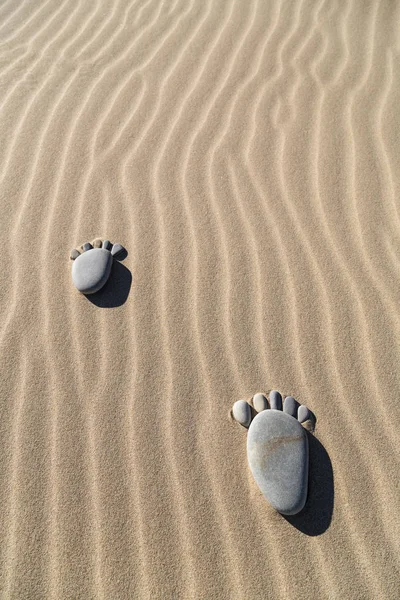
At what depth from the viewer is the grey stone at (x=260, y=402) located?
1857mm

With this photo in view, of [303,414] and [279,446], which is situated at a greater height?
[303,414]

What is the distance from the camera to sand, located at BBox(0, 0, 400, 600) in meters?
1.61

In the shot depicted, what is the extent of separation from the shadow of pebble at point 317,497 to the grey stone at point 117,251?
1284 mm

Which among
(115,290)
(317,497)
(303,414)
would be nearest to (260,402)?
(303,414)

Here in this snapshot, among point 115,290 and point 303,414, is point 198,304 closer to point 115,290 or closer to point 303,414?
point 115,290

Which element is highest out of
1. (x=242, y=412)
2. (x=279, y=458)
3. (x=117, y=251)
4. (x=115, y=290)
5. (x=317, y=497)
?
(x=117, y=251)

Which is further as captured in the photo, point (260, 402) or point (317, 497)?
point (260, 402)

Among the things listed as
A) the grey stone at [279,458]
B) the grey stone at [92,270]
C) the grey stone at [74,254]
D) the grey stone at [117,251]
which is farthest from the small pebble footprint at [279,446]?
the grey stone at [74,254]

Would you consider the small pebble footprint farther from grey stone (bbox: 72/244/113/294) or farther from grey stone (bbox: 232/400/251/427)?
grey stone (bbox: 72/244/113/294)

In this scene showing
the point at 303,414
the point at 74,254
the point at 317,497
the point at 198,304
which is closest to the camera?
the point at 317,497

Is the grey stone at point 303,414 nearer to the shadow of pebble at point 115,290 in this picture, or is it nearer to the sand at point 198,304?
the sand at point 198,304

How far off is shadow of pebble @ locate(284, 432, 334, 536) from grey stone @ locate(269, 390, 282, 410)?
172 mm

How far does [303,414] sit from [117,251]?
1.22 m

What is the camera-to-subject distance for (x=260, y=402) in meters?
1.86
